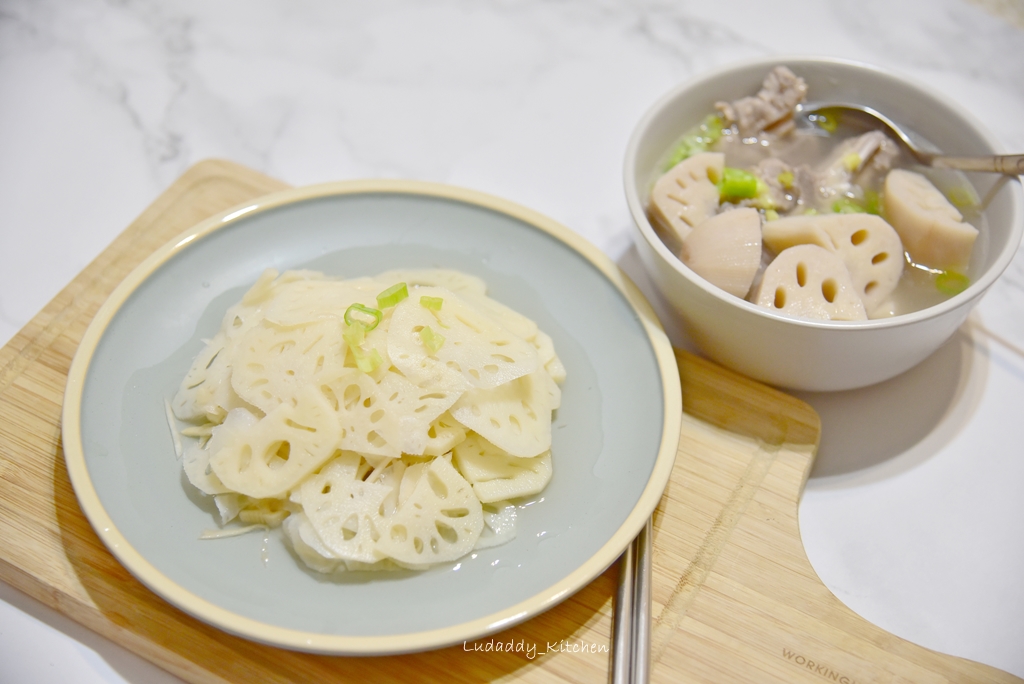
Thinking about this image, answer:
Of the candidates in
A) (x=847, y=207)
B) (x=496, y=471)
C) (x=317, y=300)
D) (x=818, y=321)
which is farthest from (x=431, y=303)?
(x=847, y=207)

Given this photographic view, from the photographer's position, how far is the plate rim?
4.23 ft

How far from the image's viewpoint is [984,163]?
→ 5.98 ft

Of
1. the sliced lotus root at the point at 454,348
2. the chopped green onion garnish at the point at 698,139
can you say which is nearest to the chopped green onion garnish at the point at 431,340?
the sliced lotus root at the point at 454,348

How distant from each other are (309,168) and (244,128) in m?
0.31

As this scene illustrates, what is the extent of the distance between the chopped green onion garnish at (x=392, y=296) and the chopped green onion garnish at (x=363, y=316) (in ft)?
0.09

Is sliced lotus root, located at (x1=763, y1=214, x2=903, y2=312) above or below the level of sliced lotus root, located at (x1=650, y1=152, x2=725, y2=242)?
below

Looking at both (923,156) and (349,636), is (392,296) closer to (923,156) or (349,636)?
(349,636)

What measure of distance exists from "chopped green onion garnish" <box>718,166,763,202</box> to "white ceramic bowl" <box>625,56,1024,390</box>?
0.62 feet

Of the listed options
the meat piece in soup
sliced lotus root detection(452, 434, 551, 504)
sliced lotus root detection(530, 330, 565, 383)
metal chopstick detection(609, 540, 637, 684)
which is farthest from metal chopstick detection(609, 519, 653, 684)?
the meat piece in soup

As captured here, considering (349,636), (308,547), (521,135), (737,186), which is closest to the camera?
(349,636)

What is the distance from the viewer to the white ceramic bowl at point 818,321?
1588 mm

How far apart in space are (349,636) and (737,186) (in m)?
1.37

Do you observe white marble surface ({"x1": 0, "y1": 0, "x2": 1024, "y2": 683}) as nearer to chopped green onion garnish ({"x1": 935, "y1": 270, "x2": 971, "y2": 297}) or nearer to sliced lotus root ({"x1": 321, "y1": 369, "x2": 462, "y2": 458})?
chopped green onion garnish ({"x1": 935, "y1": 270, "x2": 971, "y2": 297})

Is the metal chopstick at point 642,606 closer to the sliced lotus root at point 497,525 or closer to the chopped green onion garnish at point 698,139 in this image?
the sliced lotus root at point 497,525
